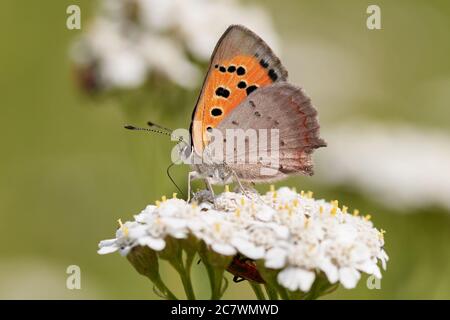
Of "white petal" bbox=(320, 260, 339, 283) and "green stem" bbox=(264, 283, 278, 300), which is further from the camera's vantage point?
"green stem" bbox=(264, 283, 278, 300)

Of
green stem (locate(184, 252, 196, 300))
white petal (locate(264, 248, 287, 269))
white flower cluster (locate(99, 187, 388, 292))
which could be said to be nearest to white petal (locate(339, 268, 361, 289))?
white flower cluster (locate(99, 187, 388, 292))

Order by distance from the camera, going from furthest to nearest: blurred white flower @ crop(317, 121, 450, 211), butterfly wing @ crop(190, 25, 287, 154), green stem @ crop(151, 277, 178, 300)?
1. blurred white flower @ crop(317, 121, 450, 211)
2. butterfly wing @ crop(190, 25, 287, 154)
3. green stem @ crop(151, 277, 178, 300)

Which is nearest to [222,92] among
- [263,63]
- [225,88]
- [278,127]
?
[225,88]

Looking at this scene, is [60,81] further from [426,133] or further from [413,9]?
[413,9]

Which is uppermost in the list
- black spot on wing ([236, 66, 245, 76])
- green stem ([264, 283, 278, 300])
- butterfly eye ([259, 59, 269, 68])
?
butterfly eye ([259, 59, 269, 68])

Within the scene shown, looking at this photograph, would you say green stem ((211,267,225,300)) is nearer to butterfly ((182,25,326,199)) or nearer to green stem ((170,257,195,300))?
green stem ((170,257,195,300))

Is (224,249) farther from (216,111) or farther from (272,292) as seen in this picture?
(216,111)

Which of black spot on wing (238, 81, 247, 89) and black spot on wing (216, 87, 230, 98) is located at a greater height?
black spot on wing (238, 81, 247, 89)

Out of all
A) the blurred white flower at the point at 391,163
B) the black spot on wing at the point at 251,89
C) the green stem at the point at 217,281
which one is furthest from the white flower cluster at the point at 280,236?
the blurred white flower at the point at 391,163
